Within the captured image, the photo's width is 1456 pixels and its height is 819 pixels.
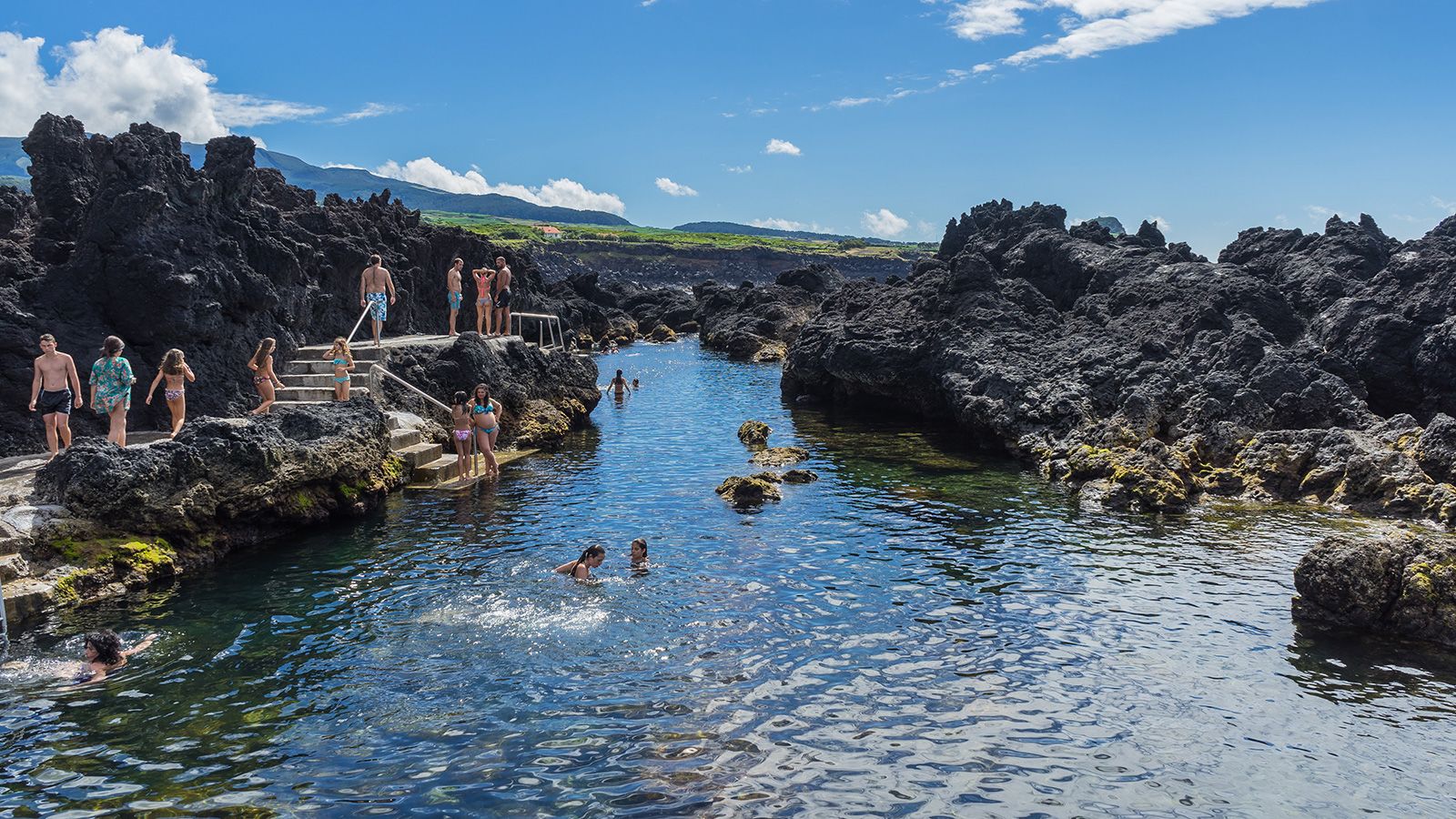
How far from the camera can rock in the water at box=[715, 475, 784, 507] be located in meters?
22.7

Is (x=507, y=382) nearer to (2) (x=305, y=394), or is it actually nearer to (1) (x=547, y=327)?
(2) (x=305, y=394)

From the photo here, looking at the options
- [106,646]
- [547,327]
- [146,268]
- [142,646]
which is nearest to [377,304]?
[146,268]

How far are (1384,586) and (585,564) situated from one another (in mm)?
12561

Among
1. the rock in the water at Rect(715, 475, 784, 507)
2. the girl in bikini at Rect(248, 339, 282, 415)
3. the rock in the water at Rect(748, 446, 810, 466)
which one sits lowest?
the rock in the water at Rect(715, 475, 784, 507)

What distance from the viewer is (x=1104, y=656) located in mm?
13352

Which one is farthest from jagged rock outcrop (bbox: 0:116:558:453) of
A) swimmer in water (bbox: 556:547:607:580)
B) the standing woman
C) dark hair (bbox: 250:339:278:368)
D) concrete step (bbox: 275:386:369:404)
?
swimmer in water (bbox: 556:547:607:580)

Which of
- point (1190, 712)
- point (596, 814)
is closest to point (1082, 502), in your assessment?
A: point (1190, 712)

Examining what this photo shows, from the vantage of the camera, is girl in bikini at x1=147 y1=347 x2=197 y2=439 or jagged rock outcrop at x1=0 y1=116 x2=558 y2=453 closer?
girl in bikini at x1=147 y1=347 x2=197 y2=439

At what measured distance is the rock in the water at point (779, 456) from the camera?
28672mm

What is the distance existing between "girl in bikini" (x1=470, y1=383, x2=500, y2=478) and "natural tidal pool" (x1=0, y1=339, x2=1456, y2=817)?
5.20 metres

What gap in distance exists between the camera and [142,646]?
1296 cm

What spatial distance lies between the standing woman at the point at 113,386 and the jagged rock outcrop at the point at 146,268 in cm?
297

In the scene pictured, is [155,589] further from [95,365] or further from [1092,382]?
[1092,382]

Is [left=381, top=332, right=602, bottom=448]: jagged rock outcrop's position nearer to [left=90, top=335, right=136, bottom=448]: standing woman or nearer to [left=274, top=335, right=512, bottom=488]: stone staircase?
[left=274, top=335, right=512, bottom=488]: stone staircase
